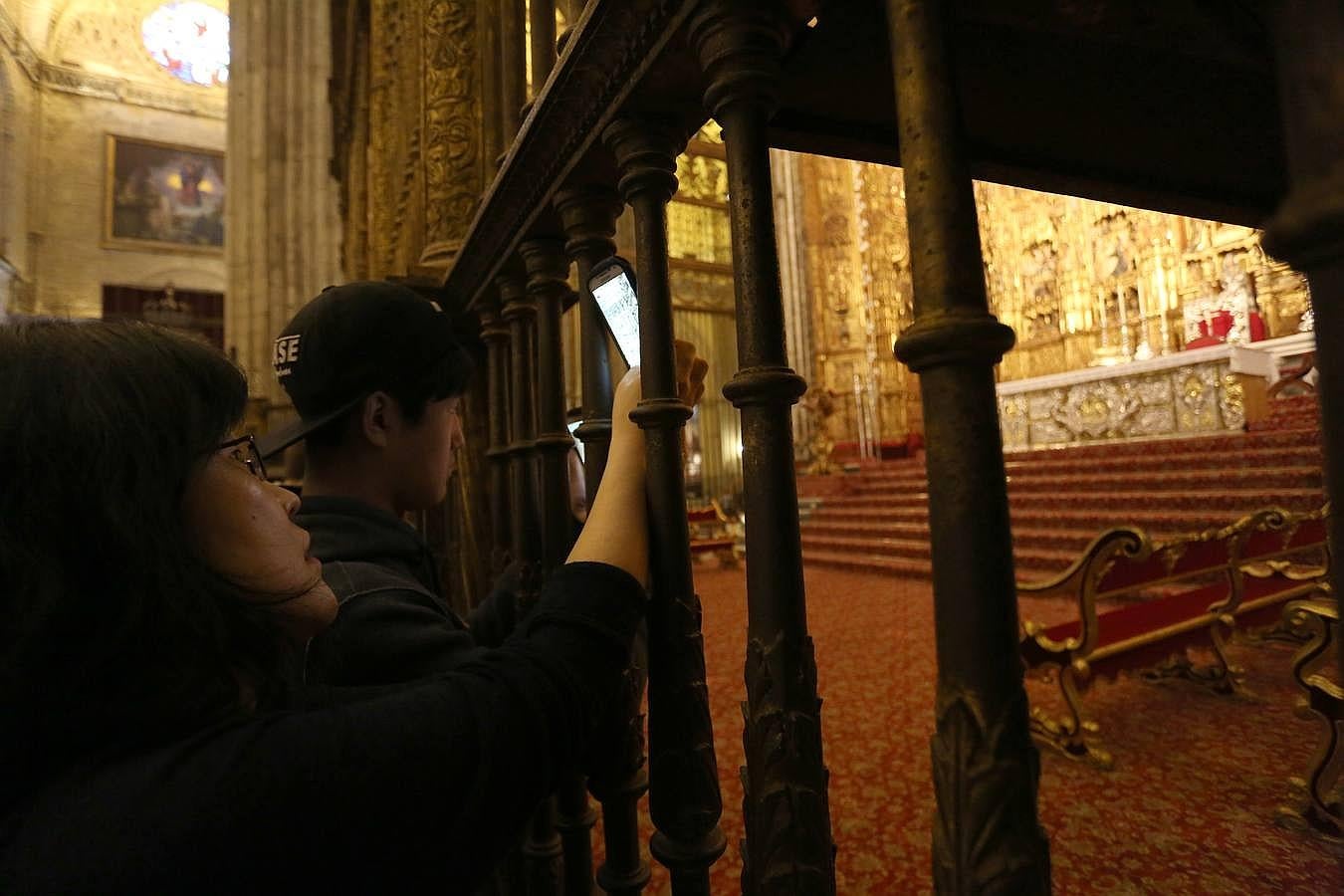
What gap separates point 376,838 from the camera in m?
0.50

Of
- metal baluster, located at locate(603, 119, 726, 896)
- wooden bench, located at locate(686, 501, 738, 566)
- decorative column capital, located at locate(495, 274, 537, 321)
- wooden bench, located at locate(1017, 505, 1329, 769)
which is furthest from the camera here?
wooden bench, located at locate(686, 501, 738, 566)

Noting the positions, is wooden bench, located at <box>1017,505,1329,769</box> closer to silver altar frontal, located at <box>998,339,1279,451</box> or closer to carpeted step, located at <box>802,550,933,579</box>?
carpeted step, located at <box>802,550,933,579</box>

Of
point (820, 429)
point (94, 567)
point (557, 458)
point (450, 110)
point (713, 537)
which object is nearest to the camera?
point (94, 567)

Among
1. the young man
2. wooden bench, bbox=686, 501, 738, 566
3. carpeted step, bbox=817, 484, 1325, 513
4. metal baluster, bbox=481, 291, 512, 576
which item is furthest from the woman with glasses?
wooden bench, bbox=686, 501, 738, 566

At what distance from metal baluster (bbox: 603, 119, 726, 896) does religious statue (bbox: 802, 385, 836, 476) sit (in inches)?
335

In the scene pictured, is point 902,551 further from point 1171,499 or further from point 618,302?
point 618,302

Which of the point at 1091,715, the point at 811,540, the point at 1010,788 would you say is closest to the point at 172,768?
the point at 1010,788

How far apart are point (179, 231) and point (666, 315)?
20.3 metres

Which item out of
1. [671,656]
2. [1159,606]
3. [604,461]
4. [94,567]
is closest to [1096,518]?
[1159,606]

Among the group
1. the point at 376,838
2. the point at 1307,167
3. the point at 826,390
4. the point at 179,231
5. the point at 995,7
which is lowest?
the point at 376,838

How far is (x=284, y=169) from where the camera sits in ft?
24.7

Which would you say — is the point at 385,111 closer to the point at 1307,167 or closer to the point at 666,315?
the point at 666,315

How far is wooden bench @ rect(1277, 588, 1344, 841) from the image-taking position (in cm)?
163

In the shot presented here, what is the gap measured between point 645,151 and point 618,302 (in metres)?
0.21
